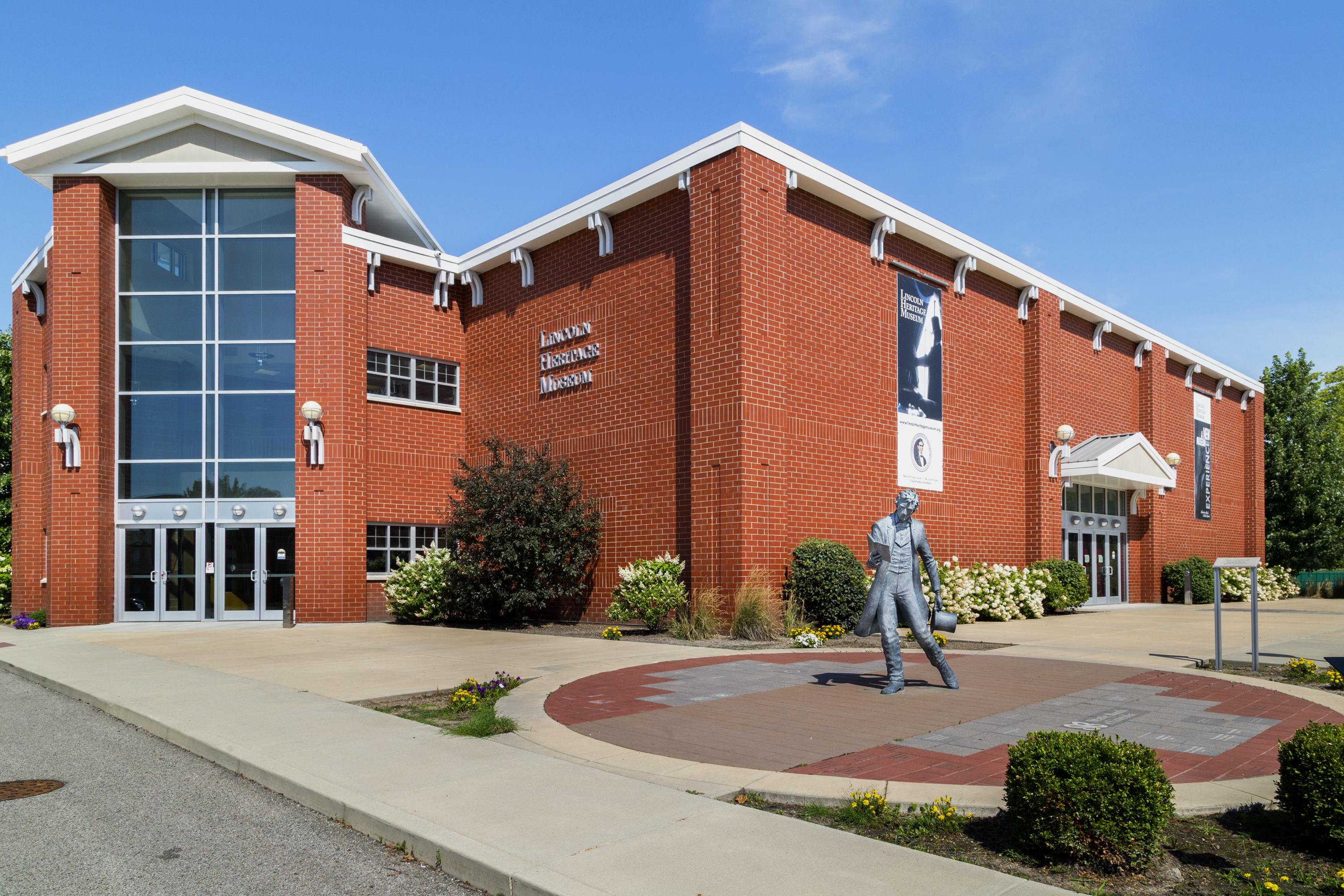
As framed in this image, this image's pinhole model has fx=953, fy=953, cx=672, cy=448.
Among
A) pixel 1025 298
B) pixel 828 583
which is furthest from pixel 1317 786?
pixel 1025 298

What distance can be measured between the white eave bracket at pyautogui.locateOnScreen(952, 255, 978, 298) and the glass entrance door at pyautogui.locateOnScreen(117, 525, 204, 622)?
18002mm

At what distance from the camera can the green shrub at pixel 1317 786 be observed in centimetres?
466

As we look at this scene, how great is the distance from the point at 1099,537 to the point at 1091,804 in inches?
994

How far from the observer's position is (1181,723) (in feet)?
26.8

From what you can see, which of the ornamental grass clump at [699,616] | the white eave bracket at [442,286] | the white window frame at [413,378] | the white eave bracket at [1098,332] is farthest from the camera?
the white eave bracket at [1098,332]

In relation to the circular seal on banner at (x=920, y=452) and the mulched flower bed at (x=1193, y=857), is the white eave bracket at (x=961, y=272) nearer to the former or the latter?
the circular seal on banner at (x=920, y=452)

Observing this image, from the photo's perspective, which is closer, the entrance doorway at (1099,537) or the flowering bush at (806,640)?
the flowering bush at (806,640)

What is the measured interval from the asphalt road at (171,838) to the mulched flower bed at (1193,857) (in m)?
2.37

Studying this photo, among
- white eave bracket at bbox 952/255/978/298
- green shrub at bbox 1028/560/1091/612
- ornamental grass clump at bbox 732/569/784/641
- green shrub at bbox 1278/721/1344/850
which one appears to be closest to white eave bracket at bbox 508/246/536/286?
ornamental grass clump at bbox 732/569/784/641

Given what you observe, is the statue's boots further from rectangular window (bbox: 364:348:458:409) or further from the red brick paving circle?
rectangular window (bbox: 364:348:458:409)

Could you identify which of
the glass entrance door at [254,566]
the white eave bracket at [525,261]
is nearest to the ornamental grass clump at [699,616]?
the white eave bracket at [525,261]

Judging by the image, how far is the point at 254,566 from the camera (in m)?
20.9

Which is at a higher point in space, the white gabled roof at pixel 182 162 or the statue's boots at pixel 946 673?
the white gabled roof at pixel 182 162

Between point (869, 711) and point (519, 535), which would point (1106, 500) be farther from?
point (869, 711)
